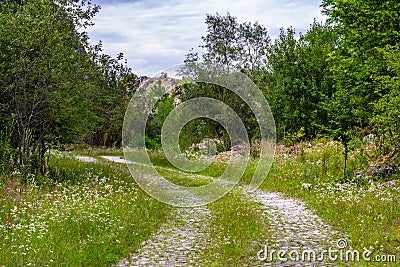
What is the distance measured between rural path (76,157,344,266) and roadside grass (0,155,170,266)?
35cm

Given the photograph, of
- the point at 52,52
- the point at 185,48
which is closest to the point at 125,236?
the point at 52,52

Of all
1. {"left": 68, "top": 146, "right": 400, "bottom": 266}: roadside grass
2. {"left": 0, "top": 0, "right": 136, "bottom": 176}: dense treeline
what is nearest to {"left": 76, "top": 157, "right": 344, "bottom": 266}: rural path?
{"left": 68, "top": 146, "right": 400, "bottom": 266}: roadside grass

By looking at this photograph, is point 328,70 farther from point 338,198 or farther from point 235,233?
point 235,233

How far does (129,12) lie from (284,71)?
11.4m

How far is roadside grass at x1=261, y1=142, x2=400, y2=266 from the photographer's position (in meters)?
8.42

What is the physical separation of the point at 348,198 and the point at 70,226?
6903 millimetres

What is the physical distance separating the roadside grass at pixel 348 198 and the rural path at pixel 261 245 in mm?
438

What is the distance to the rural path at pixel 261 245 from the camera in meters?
7.41

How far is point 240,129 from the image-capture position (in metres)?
27.1

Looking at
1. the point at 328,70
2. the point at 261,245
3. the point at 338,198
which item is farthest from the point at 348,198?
the point at 328,70

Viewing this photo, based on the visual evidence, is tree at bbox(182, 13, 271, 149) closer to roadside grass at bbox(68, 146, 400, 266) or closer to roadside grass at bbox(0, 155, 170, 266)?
roadside grass at bbox(68, 146, 400, 266)

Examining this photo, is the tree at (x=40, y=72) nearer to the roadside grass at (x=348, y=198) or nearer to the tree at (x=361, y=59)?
the roadside grass at (x=348, y=198)

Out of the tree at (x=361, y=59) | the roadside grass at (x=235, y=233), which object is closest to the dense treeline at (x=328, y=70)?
the tree at (x=361, y=59)

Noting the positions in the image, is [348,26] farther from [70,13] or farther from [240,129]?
[240,129]
